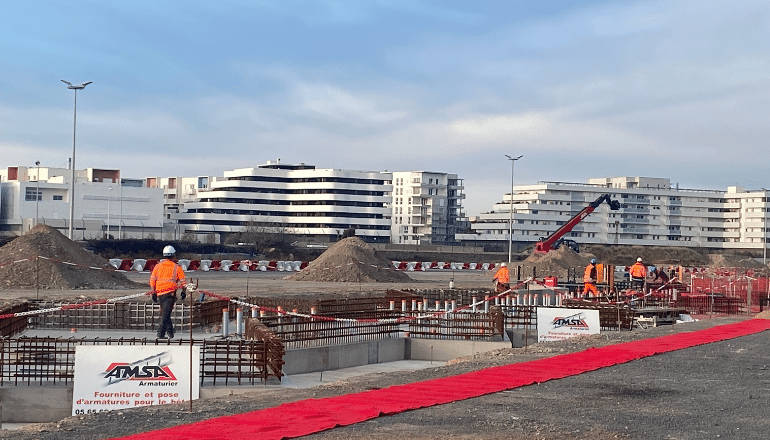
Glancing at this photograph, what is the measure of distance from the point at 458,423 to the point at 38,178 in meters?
142

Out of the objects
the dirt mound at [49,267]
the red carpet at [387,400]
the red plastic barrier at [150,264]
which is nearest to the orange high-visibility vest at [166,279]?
the red carpet at [387,400]

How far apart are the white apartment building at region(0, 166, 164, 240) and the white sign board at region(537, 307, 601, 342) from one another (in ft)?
328

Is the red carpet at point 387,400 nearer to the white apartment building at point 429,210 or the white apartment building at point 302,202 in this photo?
the white apartment building at point 302,202

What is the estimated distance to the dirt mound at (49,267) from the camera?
39812 mm

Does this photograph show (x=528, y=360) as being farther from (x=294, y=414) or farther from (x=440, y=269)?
(x=440, y=269)

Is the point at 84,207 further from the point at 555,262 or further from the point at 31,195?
the point at 555,262

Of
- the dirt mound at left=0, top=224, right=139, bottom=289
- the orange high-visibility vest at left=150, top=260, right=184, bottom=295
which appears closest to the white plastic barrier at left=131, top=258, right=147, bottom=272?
the dirt mound at left=0, top=224, right=139, bottom=289

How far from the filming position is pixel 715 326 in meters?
25.7

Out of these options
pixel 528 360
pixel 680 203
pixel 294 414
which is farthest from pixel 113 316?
pixel 680 203

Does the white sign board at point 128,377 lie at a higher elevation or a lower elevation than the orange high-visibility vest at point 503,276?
lower

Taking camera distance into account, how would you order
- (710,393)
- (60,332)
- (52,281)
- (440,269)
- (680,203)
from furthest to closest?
1. (680,203)
2. (440,269)
3. (52,281)
4. (60,332)
5. (710,393)

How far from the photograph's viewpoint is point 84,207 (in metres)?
128

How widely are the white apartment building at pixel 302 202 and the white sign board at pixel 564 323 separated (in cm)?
12486

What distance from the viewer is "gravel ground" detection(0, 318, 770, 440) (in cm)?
994
